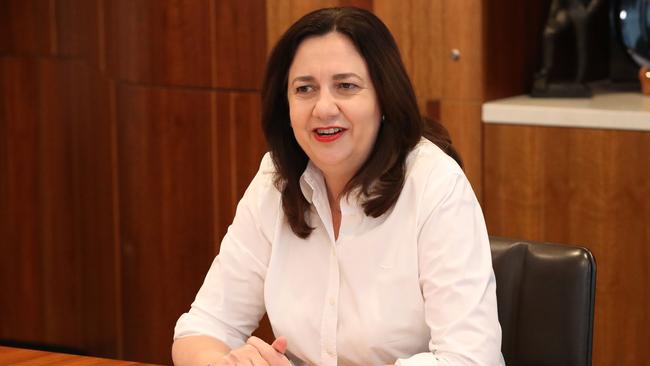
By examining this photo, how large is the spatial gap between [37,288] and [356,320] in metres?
2.75

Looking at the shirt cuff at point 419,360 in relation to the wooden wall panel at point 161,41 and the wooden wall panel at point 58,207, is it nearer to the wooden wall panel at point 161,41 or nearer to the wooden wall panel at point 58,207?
the wooden wall panel at point 161,41

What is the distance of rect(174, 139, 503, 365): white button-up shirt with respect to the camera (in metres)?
2.03

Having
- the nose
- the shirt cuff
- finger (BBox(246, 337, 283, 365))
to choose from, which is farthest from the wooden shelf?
finger (BBox(246, 337, 283, 365))

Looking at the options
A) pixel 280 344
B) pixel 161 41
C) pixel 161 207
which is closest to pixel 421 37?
pixel 161 41

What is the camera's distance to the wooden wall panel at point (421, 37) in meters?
3.44

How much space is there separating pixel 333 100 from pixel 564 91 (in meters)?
1.64

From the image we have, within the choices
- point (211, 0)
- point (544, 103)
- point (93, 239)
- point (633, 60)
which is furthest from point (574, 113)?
point (93, 239)

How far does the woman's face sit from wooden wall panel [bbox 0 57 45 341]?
2.53 metres

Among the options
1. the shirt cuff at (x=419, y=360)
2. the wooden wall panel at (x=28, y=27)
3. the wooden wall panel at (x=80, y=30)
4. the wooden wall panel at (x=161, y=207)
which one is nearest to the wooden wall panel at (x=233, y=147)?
the wooden wall panel at (x=161, y=207)

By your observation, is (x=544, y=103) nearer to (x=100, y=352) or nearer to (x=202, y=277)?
(x=202, y=277)

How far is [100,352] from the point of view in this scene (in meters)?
4.52

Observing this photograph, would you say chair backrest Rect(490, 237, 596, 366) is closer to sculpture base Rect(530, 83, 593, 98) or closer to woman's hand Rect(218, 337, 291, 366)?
woman's hand Rect(218, 337, 291, 366)

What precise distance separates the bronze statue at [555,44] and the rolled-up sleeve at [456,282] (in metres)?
1.58

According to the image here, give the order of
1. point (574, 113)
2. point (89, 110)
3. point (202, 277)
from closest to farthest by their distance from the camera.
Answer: point (574, 113) → point (202, 277) → point (89, 110)
